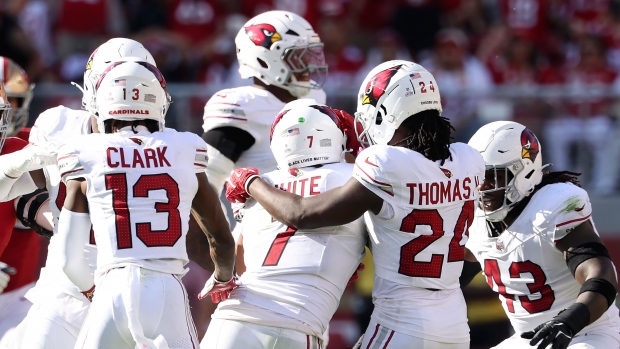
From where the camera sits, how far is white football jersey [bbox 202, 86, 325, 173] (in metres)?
6.07

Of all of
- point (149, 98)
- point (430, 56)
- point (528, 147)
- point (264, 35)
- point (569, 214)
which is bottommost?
point (430, 56)

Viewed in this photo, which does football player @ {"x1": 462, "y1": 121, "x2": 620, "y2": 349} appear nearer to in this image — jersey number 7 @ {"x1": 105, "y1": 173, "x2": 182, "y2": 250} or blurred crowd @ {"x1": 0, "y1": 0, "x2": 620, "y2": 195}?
jersey number 7 @ {"x1": 105, "y1": 173, "x2": 182, "y2": 250}

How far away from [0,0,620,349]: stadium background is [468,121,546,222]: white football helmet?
11.5 feet

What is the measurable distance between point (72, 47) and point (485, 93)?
4.45 metres

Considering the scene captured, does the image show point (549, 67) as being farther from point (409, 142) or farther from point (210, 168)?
point (409, 142)

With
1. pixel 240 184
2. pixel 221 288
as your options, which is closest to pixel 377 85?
pixel 240 184

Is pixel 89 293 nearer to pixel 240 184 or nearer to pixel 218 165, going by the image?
pixel 240 184

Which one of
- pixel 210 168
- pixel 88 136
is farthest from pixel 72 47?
pixel 88 136

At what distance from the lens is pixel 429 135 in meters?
4.65

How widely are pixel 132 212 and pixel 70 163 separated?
0.34 meters

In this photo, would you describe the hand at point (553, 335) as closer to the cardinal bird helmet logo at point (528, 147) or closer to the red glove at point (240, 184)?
the cardinal bird helmet logo at point (528, 147)

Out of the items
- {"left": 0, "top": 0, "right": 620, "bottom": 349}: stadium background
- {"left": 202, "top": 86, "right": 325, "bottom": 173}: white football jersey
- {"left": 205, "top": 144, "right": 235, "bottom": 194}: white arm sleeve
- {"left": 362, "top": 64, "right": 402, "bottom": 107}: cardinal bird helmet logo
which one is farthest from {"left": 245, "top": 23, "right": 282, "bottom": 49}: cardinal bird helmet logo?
{"left": 0, "top": 0, "right": 620, "bottom": 349}: stadium background

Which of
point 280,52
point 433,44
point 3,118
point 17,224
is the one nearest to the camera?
point 3,118

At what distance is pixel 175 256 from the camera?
443 centimetres
